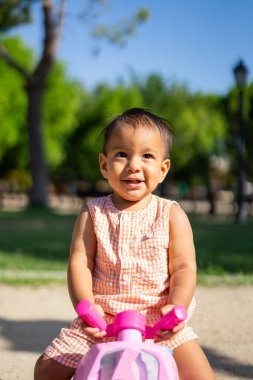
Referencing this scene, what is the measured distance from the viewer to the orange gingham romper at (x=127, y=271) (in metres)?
2.20

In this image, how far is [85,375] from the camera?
6.00ft

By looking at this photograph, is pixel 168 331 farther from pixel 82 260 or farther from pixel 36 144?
pixel 36 144

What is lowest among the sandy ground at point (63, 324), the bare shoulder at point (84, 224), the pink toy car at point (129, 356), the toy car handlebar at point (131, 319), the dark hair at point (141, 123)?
the sandy ground at point (63, 324)

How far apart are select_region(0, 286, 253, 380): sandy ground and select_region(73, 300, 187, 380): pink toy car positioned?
109 centimetres

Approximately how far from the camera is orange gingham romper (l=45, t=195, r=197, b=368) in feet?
7.22

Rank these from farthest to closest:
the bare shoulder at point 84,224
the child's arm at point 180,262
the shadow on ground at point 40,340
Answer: the shadow on ground at point 40,340 < the bare shoulder at point 84,224 < the child's arm at point 180,262

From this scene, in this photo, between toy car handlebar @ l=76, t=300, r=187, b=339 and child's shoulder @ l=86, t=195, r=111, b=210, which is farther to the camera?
child's shoulder @ l=86, t=195, r=111, b=210

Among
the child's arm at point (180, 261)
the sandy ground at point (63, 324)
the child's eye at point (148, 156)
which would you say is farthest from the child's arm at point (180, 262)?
the sandy ground at point (63, 324)

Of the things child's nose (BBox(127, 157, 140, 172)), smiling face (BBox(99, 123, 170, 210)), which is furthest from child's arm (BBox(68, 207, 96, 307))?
child's nose (BBox(127, 157, 140, 172))

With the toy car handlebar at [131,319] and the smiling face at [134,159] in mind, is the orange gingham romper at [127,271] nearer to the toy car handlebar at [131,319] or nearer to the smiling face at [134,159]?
the smiling face at [134,159]

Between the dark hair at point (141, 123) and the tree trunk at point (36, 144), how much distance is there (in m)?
15.0

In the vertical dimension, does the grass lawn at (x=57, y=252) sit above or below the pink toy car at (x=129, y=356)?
below

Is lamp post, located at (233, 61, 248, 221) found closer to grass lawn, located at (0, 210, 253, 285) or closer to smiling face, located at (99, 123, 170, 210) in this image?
grass lawn, located at (0, 210, 253, 285)

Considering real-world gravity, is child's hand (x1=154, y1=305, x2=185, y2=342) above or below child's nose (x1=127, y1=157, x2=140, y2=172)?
below
